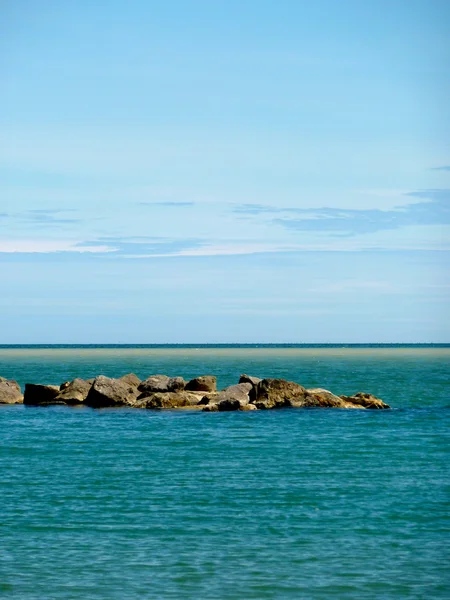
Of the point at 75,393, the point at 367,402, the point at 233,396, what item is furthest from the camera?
the point at 75,393

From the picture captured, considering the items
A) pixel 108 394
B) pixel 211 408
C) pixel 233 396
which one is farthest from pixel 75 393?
pixel 233 396

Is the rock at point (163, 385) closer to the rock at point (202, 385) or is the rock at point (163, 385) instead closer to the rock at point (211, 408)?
the rock at point (202, 385)

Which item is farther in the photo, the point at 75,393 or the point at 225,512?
the point at 75,393

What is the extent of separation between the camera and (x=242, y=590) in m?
18.4

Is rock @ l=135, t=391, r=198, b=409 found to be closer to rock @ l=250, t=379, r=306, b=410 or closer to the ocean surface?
rock @ l=250, t=379, r=306, b=410

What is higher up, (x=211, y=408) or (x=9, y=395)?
(x=211, y=408)

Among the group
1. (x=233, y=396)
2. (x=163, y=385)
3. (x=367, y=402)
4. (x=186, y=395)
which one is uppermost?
(x=163, y=385)

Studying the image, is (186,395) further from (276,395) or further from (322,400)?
(322,400)

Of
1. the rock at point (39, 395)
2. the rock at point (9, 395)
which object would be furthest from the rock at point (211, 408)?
the rock at point (9, 395)

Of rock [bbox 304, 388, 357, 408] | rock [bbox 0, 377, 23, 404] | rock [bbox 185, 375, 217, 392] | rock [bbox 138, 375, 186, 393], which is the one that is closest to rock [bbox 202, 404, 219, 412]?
rock [bbox 138, 375, 186, 393]

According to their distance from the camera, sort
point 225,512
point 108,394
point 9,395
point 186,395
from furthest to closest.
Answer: point 9,395
point 108,394
point 186,395
point 225,512

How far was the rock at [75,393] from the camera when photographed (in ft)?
196

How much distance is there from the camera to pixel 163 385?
195 ft

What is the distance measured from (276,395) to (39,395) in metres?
15.7
